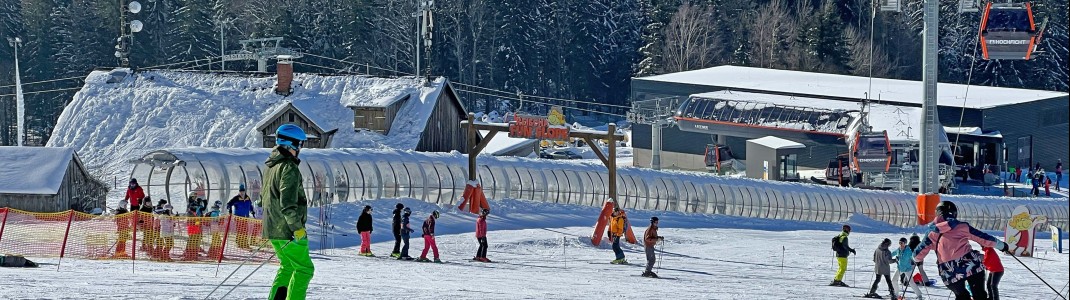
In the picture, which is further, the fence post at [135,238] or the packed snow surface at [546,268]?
the fence post at [135,238]

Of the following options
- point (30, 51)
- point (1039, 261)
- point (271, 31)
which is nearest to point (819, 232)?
point (1039, 261)

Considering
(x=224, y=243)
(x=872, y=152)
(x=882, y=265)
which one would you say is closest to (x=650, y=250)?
(x=882, y=265)

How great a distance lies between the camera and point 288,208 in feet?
38.4

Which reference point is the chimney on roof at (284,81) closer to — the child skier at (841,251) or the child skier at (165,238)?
the child skier at (165,238)

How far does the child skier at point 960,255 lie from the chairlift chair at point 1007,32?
26.8 metres

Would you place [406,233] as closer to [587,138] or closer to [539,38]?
[587,138]

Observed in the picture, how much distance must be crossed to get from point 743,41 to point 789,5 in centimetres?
688

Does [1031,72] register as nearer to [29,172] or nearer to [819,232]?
[819,232]

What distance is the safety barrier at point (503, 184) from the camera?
33.8 metres

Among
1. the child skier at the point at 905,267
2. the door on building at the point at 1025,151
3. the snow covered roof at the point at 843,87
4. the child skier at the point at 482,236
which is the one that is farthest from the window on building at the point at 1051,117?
the child skier at the point at 905,267

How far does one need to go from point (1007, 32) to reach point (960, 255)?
27.9m

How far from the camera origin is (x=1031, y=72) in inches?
3691

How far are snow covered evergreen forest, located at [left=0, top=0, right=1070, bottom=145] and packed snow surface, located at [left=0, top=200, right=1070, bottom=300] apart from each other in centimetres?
5643

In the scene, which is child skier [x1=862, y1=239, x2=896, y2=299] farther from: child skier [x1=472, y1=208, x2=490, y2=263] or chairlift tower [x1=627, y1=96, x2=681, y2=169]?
chairlift tower [x1=627, y1=96, x2=681, y2=169]
